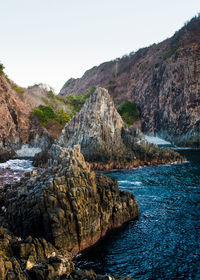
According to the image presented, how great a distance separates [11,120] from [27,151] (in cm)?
862

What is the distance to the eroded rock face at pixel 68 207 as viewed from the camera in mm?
12247

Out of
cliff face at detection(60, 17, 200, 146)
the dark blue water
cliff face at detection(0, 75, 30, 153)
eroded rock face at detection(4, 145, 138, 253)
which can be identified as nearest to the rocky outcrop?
cliff face at detection(0, 75, 30, 153)

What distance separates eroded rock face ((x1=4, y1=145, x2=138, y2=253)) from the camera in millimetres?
12247

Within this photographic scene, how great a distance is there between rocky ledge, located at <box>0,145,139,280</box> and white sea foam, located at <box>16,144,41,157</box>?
3671 centimetres

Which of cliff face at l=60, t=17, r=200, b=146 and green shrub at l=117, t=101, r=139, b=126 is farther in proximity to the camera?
green shrub at l=117, t=101, r=139, b=126

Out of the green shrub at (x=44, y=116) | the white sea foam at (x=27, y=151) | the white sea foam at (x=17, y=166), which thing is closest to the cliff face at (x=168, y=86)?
the green shrub at (x=44, y=116)

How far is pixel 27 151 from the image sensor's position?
53.4 m

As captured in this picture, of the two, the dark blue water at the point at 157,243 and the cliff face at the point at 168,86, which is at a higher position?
the cliff face at the point at 168,86

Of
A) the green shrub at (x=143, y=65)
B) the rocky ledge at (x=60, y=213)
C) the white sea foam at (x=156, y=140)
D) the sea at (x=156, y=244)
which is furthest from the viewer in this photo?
the green shrub at (x=143, y=65)

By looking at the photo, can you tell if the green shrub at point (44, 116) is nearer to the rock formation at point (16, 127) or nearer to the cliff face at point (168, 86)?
the rock formation at point (16, 127)

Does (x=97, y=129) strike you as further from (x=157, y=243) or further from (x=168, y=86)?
A: (x=168, y=86)

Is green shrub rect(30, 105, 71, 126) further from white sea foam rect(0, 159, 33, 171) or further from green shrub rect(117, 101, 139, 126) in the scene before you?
green shrub rect(117, 101, 139, 126)

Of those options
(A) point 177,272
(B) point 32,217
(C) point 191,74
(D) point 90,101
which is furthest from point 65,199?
(C) point 191,74

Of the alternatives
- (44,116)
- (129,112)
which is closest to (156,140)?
(129,112)
